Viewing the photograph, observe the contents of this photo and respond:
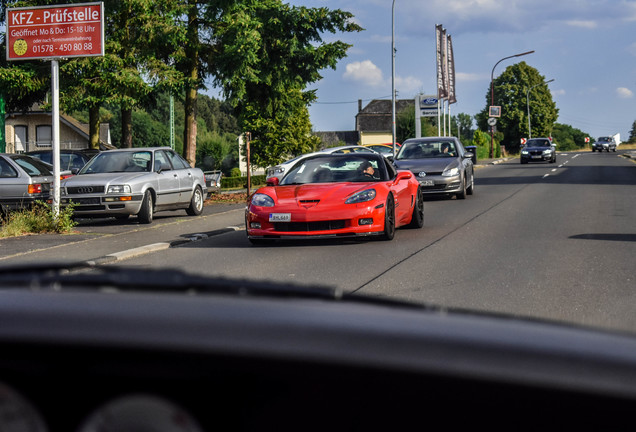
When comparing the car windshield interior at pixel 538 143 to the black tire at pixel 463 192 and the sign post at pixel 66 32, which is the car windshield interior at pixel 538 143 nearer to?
the black tire at pixel 463 192

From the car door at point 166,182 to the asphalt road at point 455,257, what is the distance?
535 millimetres

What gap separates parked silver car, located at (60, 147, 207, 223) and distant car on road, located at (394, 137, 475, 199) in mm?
5608

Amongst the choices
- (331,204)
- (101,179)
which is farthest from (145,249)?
(101,179)

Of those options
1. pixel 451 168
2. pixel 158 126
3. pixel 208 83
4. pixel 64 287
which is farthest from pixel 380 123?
pixel 64 287

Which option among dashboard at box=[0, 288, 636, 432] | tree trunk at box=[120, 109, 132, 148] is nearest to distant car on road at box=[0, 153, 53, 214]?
tree trunk at box=[120, 109, 132, 148]

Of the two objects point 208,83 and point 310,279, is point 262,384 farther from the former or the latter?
point 208,83

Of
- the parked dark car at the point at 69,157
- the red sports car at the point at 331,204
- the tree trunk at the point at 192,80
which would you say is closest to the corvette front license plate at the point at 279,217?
the red sports car at the point at 331,204

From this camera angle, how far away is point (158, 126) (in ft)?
297

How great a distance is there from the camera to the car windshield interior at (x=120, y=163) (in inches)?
693

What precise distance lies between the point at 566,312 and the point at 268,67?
22.3 metres

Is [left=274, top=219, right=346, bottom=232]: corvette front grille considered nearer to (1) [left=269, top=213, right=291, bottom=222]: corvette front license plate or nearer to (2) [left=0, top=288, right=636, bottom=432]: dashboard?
(1) [left=269, top=213, right=291, bottom=222]: corvette front license plate

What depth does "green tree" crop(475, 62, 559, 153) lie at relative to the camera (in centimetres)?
11219

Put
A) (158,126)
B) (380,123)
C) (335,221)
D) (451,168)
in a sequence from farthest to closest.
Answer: (380,123) → (158,126) → (451,168) → (335,221)

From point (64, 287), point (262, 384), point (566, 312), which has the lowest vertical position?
point (566, 312)
